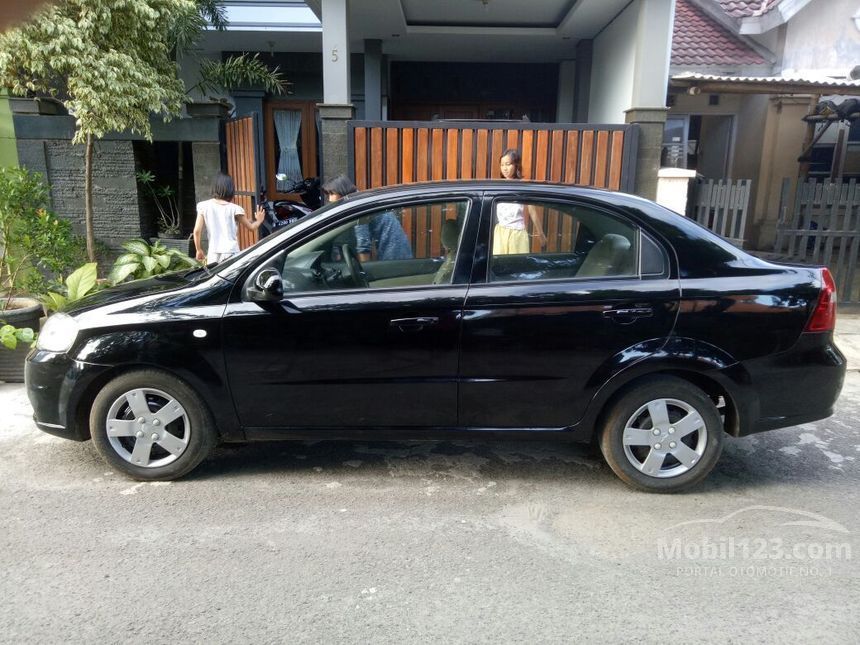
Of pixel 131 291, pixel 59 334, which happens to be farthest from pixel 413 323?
pixel 59 334

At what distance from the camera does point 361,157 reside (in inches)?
278

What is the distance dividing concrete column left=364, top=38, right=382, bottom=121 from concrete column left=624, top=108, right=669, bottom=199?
4710 millimetres

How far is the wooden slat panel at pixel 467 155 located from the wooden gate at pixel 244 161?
2.24m

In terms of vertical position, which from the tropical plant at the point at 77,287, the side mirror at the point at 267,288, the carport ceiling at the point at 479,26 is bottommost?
the tropical plant at the point at 77,287

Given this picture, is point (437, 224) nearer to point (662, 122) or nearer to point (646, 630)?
point (646, 630)

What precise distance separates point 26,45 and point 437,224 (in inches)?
176

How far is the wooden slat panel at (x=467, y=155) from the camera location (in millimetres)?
6996

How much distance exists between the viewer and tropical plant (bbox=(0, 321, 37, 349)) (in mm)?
5108

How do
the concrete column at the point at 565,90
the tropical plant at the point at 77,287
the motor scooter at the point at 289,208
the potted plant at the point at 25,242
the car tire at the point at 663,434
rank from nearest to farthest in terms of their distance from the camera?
the car tire at the point at 663,434 < the tropical plant at the point at 77,287 < the potted plant at the point at 25,242 < the motor scooter at the point at 289,208 < the concrete column at the point at 565,90

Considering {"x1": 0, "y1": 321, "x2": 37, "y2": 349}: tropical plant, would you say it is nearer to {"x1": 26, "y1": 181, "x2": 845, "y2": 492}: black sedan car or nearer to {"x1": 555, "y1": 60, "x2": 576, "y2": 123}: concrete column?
{"x1": 26, "y1": 181, "x2": 845, "y2": 492}: black sedan car

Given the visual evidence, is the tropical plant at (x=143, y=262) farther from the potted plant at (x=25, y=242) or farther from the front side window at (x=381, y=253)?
the front side window at (x=381, y=253)

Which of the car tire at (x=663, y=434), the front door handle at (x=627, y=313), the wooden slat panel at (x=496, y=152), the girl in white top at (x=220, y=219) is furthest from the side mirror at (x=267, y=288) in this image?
the wooden slat panel at (x=496, y=152)

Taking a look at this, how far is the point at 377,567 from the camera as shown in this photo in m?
2.95

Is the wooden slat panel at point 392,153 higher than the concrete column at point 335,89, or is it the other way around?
the concrete column at point 335,89
